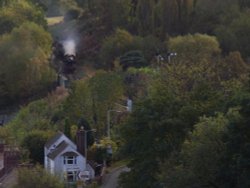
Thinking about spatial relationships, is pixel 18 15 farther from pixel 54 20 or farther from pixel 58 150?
pixel 58 150

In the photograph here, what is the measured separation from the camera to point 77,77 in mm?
63250

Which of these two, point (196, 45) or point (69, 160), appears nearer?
point (69, 160)

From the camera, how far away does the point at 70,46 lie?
72.8 metres

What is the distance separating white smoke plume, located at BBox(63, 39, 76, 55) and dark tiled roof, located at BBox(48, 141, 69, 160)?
2813 centimetres

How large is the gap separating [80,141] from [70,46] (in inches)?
1246

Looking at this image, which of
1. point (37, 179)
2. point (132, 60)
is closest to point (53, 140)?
point (37, 179)

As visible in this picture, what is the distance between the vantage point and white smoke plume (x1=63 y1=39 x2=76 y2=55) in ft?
→ 231

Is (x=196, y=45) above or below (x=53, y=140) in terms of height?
above

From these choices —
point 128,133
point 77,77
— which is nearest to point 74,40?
point 77,77

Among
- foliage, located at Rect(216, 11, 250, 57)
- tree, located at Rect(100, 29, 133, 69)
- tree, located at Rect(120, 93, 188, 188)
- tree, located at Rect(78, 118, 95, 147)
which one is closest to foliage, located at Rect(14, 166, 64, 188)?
tree, located at Rect(120, 93, 188, 188)

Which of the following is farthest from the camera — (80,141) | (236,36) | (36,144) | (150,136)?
(236,36)

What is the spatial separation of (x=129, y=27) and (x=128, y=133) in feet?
107

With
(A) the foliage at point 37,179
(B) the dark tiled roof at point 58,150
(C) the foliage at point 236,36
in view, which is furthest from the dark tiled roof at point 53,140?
(C) the foliage at point 236,36

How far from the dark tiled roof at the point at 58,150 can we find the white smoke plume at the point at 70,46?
28130mm
